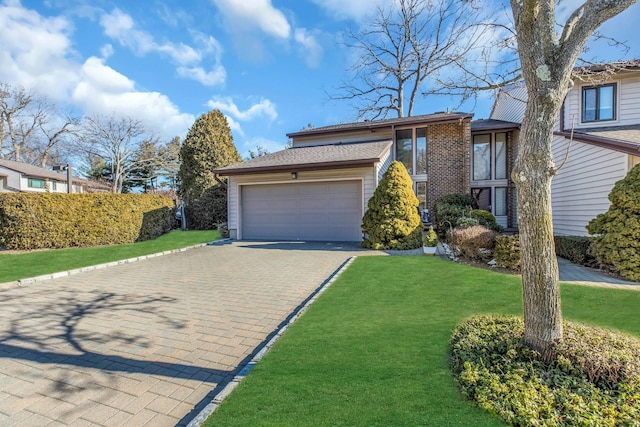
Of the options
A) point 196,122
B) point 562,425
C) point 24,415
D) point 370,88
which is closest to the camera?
point 562,425

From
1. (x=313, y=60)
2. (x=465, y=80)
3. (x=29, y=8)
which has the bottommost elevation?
(x=465, y=80)

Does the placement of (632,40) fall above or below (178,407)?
above

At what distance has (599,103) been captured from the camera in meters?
11.7

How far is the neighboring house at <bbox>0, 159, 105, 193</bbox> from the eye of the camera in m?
27.0

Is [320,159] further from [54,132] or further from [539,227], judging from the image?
[54,132]

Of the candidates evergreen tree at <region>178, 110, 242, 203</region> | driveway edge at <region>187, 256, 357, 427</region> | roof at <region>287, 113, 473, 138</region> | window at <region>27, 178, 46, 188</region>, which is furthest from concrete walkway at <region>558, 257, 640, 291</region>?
window at <region>27, 178, 46, 188</region>

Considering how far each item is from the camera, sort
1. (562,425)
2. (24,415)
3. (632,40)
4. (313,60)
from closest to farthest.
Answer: (562,425)
(24,415)
(632,40)
(313,60)

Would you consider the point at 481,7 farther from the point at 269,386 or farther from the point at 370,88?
the point at 370,88

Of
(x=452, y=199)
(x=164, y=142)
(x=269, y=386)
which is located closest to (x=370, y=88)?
(x=452, y=199)

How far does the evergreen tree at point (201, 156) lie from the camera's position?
1827cm

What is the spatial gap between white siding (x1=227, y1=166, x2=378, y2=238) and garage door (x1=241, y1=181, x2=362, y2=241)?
27cm

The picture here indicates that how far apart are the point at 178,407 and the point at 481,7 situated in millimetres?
6978

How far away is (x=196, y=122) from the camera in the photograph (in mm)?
18891

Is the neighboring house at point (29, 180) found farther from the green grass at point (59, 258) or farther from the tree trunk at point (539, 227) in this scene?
the tree trunk at point (539, 227)
